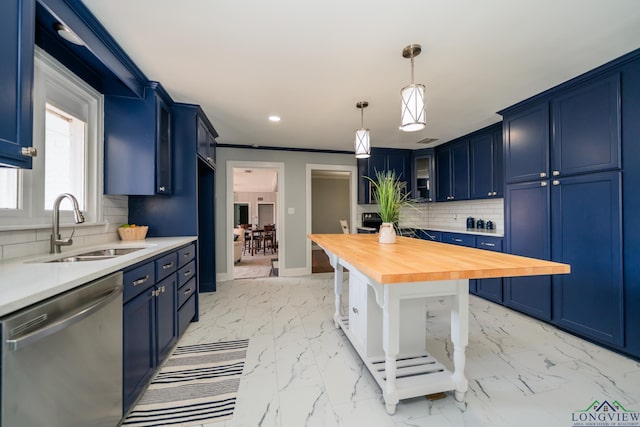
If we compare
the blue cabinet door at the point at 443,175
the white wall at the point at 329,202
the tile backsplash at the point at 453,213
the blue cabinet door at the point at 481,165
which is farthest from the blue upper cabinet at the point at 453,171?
the white wall at the point at 329,202

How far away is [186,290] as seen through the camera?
96.1 inches

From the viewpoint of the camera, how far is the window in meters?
1.53

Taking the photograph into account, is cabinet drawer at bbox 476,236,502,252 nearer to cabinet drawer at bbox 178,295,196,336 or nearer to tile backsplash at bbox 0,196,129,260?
cabinet drawer at bbox 178,295,196,336

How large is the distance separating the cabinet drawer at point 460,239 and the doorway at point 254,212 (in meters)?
2.76

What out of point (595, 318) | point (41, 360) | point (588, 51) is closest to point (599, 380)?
point (595, 318)

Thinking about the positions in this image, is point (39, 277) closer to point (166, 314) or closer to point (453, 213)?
point (166, 314)

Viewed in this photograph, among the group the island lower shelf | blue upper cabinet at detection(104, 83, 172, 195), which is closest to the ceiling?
blue upper cabinet at detection(104, 83, 172, 195)

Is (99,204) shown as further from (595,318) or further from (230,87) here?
(595,318)

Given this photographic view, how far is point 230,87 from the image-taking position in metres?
2.47

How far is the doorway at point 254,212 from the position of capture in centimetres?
440

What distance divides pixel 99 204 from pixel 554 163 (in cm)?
432

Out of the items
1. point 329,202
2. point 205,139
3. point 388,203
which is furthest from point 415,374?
point 329,202

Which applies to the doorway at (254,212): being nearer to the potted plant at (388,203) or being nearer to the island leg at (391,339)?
the potted plant at (388,203)

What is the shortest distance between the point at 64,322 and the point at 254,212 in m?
10.7
